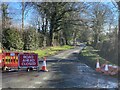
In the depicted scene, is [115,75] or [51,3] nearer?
[115,75]

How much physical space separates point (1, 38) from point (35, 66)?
1614cm

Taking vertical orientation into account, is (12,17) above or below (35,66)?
above

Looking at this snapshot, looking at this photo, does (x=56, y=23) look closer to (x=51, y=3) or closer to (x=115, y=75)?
(x=51, y=3)

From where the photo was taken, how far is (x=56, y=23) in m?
56.6

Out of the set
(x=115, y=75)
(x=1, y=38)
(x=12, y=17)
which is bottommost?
(x=115, y=75)

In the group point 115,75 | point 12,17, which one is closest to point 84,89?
Answer: point 115,75

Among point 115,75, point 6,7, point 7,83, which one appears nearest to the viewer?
point 7,83

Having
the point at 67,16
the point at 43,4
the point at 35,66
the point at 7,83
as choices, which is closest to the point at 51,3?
the point at 43,4

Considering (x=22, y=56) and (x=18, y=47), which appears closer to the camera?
(x=22, y=56)

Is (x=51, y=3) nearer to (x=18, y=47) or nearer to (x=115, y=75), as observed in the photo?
(x=18, y=47)

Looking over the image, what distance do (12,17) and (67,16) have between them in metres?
11.4

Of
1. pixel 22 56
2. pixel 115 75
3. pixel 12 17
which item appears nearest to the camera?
pixel 115 75

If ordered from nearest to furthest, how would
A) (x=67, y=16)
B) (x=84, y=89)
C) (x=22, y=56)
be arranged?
1. (x=84, y=89)
2. (x=22, y=56)
3. (x=67, y=16)

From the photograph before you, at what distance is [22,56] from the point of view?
17469 millimetres
